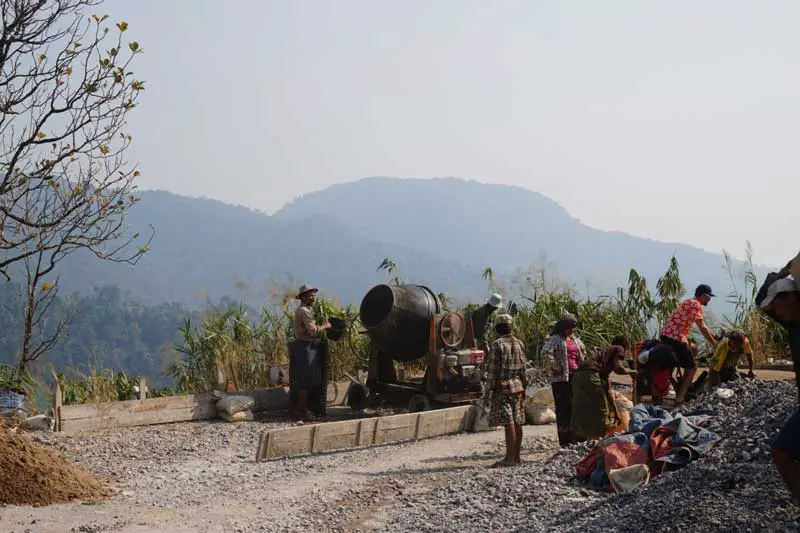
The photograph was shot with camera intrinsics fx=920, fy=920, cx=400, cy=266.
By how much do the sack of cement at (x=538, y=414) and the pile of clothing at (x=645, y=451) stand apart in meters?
3.27

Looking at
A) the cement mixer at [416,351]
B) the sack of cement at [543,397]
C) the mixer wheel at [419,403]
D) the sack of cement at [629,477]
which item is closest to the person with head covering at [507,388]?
the sack of cement at [629,477]

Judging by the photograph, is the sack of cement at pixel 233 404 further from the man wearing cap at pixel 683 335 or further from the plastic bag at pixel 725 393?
the plastic bag at pixel 725 393

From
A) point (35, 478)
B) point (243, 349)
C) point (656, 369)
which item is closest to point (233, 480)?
point (35, 478)

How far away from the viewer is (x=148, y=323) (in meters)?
83.6

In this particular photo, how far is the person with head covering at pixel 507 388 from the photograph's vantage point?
890 centimetres

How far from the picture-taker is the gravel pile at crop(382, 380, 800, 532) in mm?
5578

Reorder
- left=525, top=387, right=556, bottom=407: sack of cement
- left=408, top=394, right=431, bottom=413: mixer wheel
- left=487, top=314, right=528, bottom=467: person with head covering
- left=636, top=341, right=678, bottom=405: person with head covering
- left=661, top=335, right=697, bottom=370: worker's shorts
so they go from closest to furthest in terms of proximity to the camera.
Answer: left=487, top=314, right=528, bottom=467: person with head covering
left=636, top=341, right=678, bottom=405: person with head covering
left=661, top=335, right=697, bottom=370: worker's shorts
left=525, top=387, right=556, bottom=407: sack of cement
left=408, top=394, right=431, bottom=413: mixer wheel

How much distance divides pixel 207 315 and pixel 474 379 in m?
5.55

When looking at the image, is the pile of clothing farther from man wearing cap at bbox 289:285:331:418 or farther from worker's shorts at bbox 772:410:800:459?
man wearing cap at bbox 289:285:331:418

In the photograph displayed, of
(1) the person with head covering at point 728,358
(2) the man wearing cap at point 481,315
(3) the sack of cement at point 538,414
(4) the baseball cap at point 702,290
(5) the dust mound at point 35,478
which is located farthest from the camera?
(2) the man wearing cap at point 481,315

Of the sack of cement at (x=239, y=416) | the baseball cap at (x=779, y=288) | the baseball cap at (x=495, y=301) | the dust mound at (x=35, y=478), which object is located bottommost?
the dust mound at (x=35, y=478)

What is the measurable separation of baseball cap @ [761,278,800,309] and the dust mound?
20.1ft

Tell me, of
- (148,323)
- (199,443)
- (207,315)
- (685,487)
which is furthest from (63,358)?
(685,487)

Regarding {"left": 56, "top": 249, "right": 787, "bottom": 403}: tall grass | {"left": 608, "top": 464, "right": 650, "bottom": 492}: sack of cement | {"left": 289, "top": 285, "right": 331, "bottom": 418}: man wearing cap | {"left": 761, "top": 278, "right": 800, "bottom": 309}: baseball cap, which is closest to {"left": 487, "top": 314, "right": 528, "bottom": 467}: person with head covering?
{"left": 608, "top": 464, "right": 650, "bottom": 492}: sack of cement
